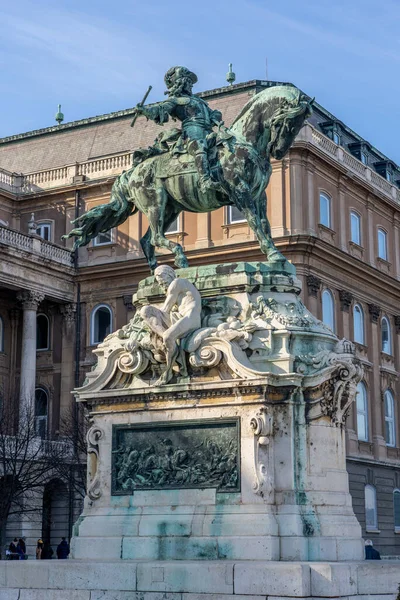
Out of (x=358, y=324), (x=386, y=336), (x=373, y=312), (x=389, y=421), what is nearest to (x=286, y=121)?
(x=358, y=324)

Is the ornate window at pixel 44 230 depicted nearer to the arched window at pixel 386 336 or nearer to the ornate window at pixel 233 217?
the ornate window at pixel 233 217

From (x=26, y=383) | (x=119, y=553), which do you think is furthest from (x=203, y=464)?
(x=26, y=383)

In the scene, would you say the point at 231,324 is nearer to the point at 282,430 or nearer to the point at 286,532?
the point at 282,430

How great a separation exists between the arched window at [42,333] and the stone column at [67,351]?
1.13 meters

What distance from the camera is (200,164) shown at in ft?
44.4

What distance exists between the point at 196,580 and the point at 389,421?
135 feet

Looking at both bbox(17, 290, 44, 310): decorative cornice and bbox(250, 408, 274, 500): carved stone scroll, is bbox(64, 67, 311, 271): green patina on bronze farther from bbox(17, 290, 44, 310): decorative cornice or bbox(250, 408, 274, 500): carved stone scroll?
bbox(17, 290, 44, 310): decorative cornice

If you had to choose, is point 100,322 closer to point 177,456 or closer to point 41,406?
point 41,406

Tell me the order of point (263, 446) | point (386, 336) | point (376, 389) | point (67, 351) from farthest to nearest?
1. point (386, 336)
2. point (67, 351)
3. point (376, 389)
4. point (263, 446)

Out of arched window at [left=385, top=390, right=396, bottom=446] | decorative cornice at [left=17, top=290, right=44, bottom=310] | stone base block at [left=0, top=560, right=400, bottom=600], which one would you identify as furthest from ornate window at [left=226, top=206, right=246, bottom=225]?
stone base block at [left=0, top=560, right=400, bottom=600]

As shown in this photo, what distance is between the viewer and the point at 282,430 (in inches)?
475

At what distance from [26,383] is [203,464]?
114ft

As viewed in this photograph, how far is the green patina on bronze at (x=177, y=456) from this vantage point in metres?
12.1

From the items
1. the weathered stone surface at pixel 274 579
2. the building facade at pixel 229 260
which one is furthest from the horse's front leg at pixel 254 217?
the building facade at pixel 229 260
